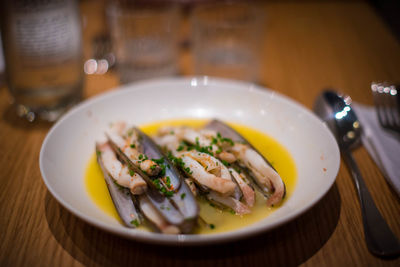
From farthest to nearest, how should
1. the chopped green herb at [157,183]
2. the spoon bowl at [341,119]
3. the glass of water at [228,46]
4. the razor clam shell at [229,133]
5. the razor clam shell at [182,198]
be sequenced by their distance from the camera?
the glass of water at [228,46], the spoon bowl at [341,119], the razor clam shell at [229,133], the chopped green herb at [157,183], the razor clam shell at [182,198]

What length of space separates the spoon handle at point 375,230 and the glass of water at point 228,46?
0.98m

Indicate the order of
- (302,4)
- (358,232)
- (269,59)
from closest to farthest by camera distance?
(358,232), (269,59), (302,4)

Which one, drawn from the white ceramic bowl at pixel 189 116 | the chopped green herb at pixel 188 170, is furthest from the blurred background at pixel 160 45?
the chopped green herb at pixel 188 170

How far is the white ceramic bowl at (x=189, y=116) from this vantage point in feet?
3.15

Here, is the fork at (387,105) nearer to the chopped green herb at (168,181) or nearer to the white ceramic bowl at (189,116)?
the white ceramic bowl at (189,116)

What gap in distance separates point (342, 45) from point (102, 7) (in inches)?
70.4

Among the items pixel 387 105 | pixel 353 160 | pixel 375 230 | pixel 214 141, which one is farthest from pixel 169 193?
pixel 387 105

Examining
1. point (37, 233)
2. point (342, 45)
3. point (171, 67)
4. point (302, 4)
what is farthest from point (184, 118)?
point (302, 4)

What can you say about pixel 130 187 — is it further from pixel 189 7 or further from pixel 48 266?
pixel 189 7

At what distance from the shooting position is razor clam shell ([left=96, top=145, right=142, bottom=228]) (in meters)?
1.00

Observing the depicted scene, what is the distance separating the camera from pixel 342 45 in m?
2.36

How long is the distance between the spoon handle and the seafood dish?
243 mm

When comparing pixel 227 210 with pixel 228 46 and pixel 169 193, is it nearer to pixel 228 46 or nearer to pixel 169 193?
pixel 169 193

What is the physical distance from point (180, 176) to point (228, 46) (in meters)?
1.12
